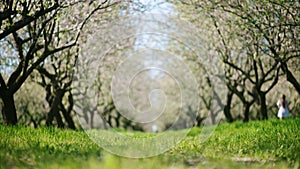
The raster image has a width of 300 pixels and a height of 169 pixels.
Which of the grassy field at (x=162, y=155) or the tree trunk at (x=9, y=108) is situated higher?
the tree trunk at (x=9, y=108)

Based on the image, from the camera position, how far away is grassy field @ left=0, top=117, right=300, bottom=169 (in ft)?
19.2

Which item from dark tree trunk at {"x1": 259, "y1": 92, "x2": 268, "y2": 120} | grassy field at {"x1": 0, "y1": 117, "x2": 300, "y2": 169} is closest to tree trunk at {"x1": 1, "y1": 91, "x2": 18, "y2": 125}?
grassy field at {"x1": 0, "y1": 117, "x2": 300, "y2": 169}

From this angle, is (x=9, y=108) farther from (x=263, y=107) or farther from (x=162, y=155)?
(x=263, y=107)

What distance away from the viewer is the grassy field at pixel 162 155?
585 cm

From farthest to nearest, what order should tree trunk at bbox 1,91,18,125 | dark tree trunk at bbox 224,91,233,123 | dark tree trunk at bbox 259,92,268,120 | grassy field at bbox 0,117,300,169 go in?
dark tree trunk at bbox 224,91,233,123, dark tree trunk at bbox 259,92,268,120, tree trunk at bbox 1,91,18,125, grassy field at bbox 0,117,300,169

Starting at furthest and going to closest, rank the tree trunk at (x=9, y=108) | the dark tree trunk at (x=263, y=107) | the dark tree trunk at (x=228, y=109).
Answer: the dark tree trunk at (x=228, y=109)
the dark tree trunk at (x=263, y=107)
the tree trunk at (x=9, y=108)

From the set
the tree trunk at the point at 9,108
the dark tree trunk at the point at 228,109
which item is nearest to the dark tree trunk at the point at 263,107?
the dark tree trunk at the point at 228,109

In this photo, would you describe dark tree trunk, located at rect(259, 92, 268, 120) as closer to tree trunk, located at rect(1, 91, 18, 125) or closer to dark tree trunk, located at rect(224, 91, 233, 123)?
dark tree trunk, located at rect(224, 91, 233, 123)

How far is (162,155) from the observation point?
7410mm

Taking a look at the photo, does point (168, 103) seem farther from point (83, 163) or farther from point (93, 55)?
point (83, 163)

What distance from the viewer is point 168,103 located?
1496 inches

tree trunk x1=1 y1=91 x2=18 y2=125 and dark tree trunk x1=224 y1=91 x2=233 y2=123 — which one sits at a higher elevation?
tree trunk x1=1 y1=91 x2=18 y2=125

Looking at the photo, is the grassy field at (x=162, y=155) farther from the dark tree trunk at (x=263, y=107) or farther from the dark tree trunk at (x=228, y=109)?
the dark tree trunk at (x=228, y=109)

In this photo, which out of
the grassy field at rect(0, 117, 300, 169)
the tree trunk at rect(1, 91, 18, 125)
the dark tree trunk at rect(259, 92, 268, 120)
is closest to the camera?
the grassy field at rect(0, 117, 300, 169)
